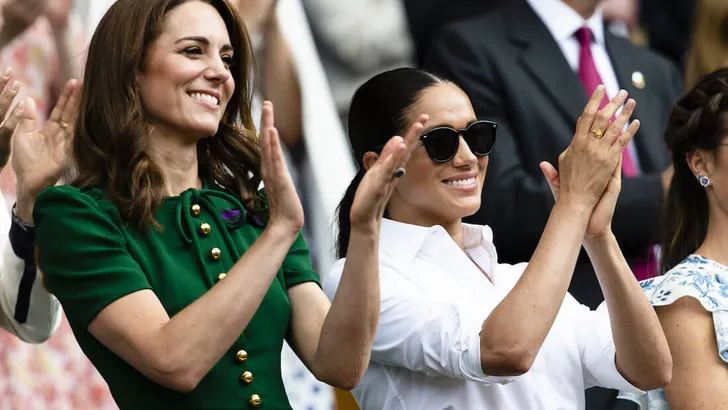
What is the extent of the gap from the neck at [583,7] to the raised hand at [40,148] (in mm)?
2151

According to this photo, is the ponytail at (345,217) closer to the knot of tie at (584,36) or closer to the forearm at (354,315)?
the forearm at (354,315)

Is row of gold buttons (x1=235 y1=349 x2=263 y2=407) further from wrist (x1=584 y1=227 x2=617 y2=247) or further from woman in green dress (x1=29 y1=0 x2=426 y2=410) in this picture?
wrist (x1=584 y1=227 x2=617 y2=247)

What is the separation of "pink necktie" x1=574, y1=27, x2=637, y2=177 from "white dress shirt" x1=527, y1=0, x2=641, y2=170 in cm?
1

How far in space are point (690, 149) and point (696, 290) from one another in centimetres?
43

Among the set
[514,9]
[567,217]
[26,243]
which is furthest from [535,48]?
[26,243]

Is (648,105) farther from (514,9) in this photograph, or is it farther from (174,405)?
(174,405)

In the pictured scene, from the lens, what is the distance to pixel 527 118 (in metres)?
4.28

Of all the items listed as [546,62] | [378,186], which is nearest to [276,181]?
[378,186]

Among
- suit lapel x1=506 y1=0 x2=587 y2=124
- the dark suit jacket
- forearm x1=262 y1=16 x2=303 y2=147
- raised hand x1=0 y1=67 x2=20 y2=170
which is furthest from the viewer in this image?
suit lapel x1=506 y1=0 x2=587 y2=124

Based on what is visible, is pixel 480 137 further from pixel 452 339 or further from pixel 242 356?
pixel 242 356

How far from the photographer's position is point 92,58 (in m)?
2.74

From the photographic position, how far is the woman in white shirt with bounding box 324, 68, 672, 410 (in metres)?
2.82

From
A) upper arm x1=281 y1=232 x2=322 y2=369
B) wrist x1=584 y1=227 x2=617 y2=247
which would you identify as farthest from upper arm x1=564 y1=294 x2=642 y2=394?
upper arm x1=281 y1=232 x2=322 y2=369

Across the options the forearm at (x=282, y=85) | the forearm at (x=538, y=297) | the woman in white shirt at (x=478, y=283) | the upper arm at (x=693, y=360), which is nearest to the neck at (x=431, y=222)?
the woman in white shirt at (x=478, y=283)
